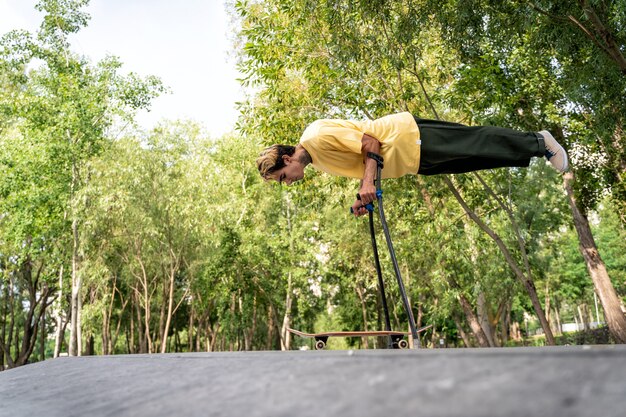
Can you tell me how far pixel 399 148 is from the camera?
4.22 m

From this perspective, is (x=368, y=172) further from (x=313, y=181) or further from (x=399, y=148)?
(x=313, y=181)

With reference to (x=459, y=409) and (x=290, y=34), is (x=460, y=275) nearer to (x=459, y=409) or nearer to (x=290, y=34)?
(x=290, y=34)

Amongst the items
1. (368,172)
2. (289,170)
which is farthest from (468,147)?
(289,170)

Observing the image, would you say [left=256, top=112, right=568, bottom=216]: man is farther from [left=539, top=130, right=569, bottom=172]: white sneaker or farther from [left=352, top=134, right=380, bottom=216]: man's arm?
[left=539, top=130, right=569, bottom=172]: white sneaker

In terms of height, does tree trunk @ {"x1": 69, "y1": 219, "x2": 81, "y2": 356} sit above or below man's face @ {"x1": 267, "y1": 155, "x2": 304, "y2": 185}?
above

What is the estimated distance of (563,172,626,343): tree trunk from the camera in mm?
11516

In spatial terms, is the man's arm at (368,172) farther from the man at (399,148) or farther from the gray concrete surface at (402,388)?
the gray concrete surface at (402,388)

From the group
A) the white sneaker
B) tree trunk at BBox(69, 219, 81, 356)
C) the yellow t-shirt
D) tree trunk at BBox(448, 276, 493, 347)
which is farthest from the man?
tree trunk at BBox(69, 219, 81, 356)

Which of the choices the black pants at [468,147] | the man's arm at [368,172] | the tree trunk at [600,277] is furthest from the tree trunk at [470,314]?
the man's arm at [368,172]

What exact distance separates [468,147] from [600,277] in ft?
32.3

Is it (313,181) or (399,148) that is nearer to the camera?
(399,148)

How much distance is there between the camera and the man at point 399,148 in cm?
417

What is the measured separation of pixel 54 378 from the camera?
1740 millimetres

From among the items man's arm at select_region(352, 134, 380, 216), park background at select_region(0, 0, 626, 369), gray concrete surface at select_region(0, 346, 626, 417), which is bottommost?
gray concrete surface at select_region(0, 346, 626, 417)
